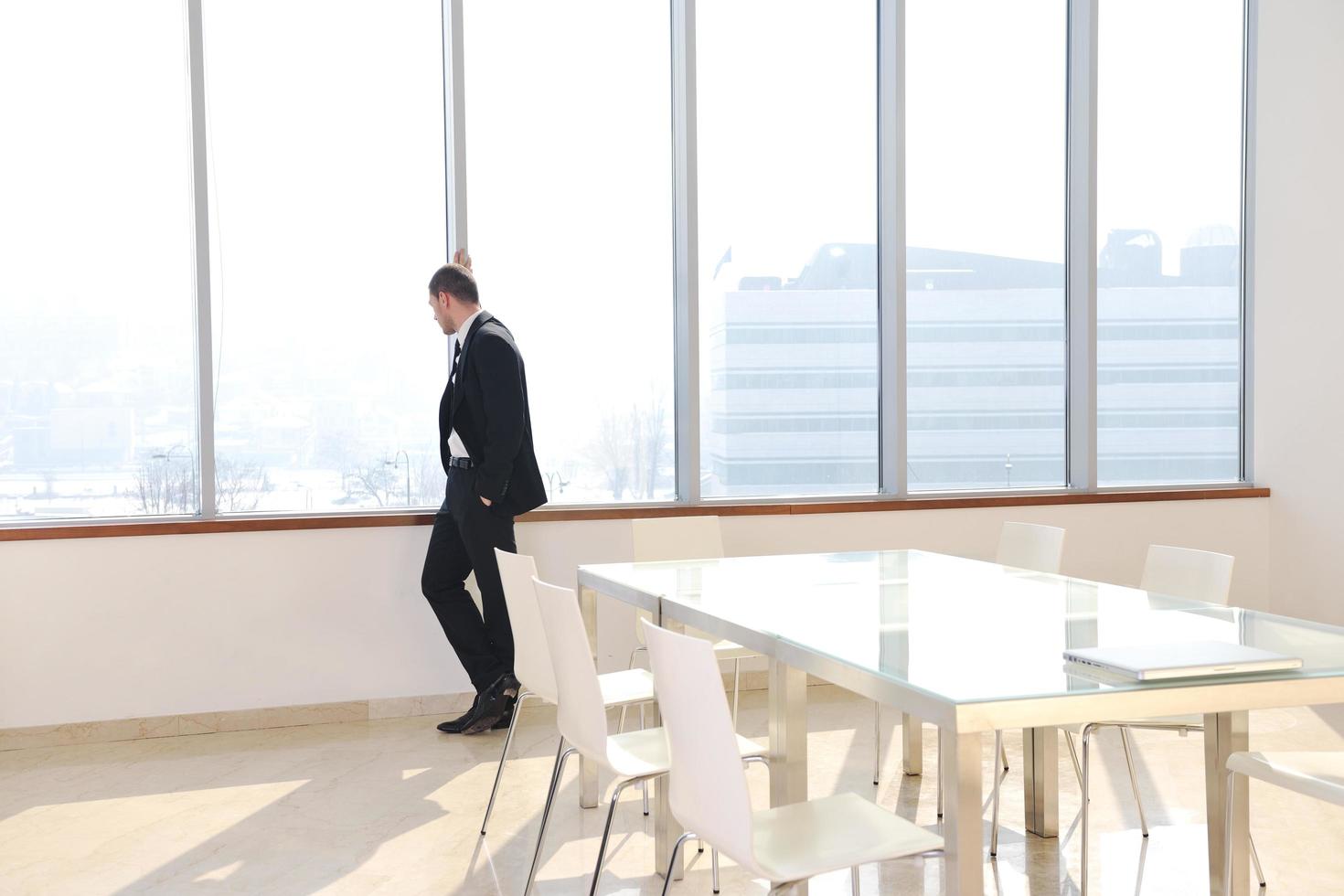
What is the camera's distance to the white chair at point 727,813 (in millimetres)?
2123

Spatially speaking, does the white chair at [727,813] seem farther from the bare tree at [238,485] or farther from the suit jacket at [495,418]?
the bare tree at [238,485]

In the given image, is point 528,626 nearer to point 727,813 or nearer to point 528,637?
point 528,637

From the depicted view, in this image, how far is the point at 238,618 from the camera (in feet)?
16.5

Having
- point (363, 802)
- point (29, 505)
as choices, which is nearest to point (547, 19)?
point (29, 505)

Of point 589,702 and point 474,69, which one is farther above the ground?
point 474,69

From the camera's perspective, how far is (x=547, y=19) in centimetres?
560

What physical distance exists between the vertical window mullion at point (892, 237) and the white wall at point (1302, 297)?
74.8 inches

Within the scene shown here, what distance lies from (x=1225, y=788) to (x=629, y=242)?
374 centimetres

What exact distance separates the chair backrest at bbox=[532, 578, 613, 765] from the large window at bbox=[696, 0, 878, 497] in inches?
116

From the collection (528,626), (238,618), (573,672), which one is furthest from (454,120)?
(573,672)

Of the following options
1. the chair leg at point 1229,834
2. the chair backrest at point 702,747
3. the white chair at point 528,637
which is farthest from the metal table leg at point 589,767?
the chair leg at point 1229,834

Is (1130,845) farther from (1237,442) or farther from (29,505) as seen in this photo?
(29,505)

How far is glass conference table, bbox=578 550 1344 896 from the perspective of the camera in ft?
6.59

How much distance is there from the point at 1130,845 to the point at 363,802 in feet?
7.56
